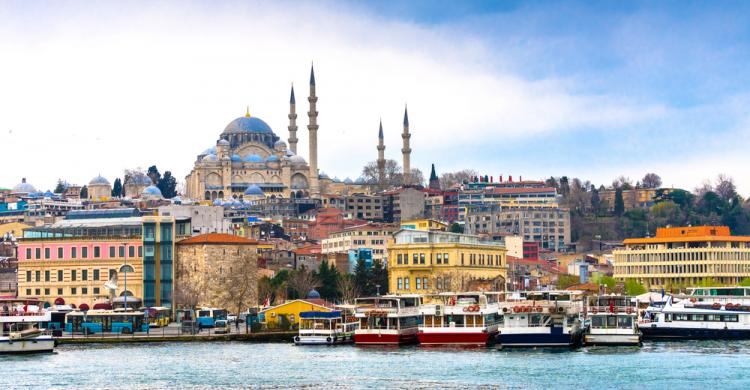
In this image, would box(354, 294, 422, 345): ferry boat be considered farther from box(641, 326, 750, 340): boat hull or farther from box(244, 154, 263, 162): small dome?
box(244, 154, 263, 162): small dome

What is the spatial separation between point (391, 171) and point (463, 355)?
132m

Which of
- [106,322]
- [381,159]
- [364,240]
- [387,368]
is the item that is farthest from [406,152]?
[387,368]

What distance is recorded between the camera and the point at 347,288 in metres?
87.9

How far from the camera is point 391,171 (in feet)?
615

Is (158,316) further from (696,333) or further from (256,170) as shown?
(256,170)

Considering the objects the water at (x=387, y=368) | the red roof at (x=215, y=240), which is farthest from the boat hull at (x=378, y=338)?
the red roof at (x=215, y=240)

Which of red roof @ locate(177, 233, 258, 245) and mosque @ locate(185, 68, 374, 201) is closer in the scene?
red roof @ locate(177, 233, 258, 245)

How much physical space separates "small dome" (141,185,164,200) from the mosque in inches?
501

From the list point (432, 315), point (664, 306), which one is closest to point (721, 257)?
point (664, 306)

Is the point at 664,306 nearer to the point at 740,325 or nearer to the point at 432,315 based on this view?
the point at 740,325

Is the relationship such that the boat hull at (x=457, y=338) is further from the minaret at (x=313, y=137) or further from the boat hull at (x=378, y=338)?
the minaret at (x=313, y=137)

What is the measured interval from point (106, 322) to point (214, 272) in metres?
14.1

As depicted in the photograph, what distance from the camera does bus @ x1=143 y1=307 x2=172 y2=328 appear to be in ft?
252

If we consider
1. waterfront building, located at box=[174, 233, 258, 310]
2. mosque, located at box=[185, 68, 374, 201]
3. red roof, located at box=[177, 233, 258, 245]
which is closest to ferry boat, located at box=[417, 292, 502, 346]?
waterfront building, located at box=[174, 233, 258, 310]
